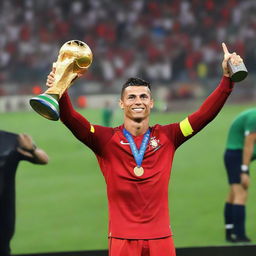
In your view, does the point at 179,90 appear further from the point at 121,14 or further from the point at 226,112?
the point at 121,14

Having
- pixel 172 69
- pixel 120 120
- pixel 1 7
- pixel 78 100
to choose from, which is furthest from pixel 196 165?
pixel 1 7

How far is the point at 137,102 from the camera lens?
4.16 meters

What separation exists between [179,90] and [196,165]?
942 cm

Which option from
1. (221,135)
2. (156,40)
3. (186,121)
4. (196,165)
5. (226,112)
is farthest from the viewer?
(156,40)

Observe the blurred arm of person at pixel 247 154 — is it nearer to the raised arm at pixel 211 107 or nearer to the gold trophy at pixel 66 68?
the raised arm at pixel 211 107

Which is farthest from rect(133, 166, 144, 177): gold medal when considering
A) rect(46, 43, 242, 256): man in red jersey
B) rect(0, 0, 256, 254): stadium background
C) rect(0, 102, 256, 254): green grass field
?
rect(0, 0, 256, 254): stadium background

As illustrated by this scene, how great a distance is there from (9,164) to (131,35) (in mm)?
20706

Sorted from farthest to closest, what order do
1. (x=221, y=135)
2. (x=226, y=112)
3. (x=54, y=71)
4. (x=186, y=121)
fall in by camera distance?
(x=226, y=112) < (x=221, y=135) < (x=186, y=121) < (x=54, y=71)

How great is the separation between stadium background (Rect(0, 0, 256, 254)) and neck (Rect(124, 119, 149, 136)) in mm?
4260

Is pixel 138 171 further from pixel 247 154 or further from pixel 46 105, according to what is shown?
pixel 247 154

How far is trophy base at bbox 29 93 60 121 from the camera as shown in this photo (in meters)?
3.64

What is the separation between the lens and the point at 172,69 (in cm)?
2469

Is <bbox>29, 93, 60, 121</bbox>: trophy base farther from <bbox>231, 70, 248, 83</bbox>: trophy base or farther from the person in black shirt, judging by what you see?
the person in black shirt

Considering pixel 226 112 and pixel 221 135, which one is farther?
pixel 226 112
